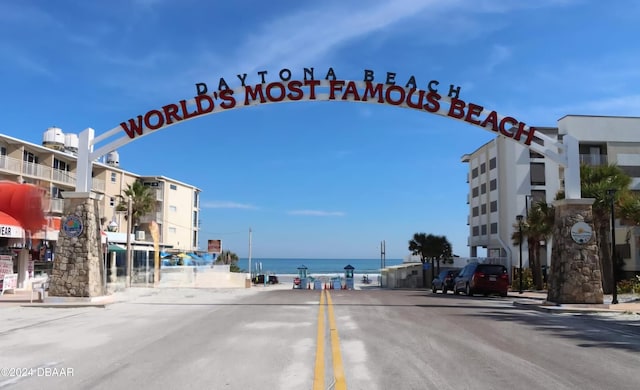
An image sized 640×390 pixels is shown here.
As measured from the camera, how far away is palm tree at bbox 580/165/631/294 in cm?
2756

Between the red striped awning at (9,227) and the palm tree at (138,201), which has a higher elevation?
the palm tree at (138,201)

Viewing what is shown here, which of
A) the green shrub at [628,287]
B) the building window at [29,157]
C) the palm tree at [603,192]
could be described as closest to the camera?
the green shrub at [628,287]

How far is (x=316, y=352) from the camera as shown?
8.91m

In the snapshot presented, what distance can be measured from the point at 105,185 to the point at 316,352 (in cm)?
5159

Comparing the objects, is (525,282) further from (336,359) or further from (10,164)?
(10,164)

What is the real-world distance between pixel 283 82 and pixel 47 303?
35.6ft

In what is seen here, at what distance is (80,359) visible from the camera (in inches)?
331

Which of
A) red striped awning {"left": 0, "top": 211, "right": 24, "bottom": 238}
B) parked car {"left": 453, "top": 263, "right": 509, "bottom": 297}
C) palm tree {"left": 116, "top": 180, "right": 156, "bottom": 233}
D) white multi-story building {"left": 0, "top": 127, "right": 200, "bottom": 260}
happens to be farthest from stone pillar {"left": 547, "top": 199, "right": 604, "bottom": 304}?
Result: palm tree {"left": 116, "top": 180, "right": 156, "bottom": 233}

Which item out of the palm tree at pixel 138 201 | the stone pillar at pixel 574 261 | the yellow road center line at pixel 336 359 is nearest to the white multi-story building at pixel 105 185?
the palm tree at pixel 138 201

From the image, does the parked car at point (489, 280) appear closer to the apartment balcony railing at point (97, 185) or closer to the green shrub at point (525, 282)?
the green shrub at point (525, 282)

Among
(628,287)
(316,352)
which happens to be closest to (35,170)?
(628,287)

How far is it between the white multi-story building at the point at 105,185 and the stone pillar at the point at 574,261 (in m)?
21.8

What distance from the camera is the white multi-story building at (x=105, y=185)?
42969mm

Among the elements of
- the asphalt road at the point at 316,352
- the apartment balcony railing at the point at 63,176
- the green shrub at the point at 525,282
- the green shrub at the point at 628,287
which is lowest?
the green shrub at the point at 525,282
